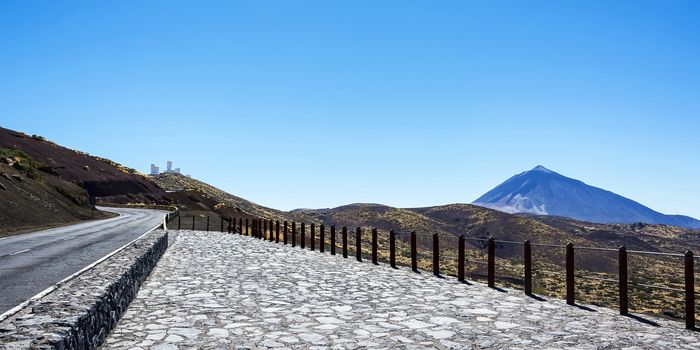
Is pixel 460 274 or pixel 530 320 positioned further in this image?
pixel 460 274

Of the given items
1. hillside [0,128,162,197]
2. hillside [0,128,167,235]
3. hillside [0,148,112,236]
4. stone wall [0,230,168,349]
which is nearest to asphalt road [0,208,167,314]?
stone wall [0,230,168,349]

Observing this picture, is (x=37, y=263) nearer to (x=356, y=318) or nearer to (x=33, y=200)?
(x=356, y=318)

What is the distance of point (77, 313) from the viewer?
18.9 ft

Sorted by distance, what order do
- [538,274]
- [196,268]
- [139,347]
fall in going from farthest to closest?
[538,274] → [196,268] → [139,347]

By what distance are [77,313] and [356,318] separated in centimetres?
442

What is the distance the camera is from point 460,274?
15.0 m

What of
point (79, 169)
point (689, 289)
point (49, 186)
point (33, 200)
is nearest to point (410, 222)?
point (79, 169)

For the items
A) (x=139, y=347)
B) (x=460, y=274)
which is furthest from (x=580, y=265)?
(x=139, y=347)

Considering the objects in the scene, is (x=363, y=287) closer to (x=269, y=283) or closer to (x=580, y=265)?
(x=269, y=283)

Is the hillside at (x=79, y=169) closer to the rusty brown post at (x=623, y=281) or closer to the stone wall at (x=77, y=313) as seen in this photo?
the stone wall at (x=77, y=313)

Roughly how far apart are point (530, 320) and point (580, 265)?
72933mm

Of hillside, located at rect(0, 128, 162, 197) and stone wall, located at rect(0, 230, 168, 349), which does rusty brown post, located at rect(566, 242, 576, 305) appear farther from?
hillside, located at rect(0, 128, 162, 197)

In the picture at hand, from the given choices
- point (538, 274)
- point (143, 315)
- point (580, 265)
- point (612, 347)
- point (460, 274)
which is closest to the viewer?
point (612, 347)

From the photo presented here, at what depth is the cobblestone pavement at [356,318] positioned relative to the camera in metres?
7.50
